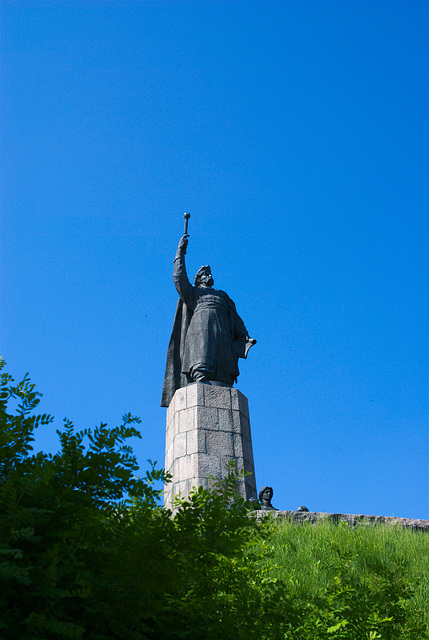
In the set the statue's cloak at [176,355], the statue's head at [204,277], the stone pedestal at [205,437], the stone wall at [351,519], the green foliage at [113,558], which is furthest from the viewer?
the statue's head at [204,277]

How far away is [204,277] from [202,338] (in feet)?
4.92

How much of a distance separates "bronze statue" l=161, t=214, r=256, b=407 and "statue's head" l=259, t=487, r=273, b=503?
6.02 ft

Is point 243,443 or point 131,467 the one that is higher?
point 243,443

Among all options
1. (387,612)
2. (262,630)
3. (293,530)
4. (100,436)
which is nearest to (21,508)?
(100,436)

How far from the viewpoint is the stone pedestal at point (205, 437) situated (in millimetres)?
8461

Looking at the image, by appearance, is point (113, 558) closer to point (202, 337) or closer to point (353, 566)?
point (353, 566)

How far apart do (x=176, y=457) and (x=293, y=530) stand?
256 cm

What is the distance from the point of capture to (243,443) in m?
8.99

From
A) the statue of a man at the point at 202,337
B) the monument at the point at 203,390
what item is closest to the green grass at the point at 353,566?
the monument at the point at 203,390

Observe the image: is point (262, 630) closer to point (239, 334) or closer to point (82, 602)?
point (82, 602)

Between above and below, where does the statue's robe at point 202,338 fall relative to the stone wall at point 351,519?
above

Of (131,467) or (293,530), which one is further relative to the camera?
(293,530)

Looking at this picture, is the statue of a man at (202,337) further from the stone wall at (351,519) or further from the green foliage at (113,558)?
the green foliage at (113,558)

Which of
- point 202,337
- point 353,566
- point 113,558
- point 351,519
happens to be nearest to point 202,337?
point 202,337
